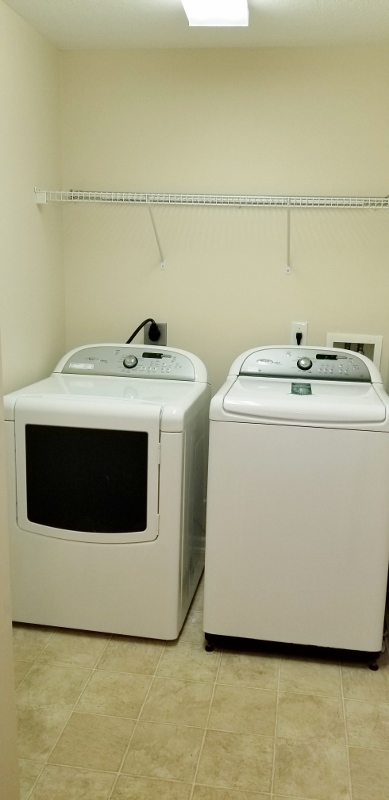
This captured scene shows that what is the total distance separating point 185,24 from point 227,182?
1.93ft

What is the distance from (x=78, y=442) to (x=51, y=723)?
0.84m

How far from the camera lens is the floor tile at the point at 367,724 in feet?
6.09

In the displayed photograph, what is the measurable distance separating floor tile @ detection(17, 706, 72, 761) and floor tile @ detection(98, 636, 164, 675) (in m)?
0.25

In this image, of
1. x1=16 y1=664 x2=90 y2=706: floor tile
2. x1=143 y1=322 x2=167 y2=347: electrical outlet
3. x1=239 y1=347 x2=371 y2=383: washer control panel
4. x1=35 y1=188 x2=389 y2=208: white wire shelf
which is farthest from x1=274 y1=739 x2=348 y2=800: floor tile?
x1=35 y1=188 x2=389 y2=208: white wire shelf

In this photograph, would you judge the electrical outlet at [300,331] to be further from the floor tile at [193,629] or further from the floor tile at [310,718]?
the floor tile at [310,718]

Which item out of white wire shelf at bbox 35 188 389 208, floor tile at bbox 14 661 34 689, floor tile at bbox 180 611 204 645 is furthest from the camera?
white wire shelf at bbox 35 188 389 208

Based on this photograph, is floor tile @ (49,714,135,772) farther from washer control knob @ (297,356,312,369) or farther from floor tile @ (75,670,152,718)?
washer control knob @ (297,356,312,369)

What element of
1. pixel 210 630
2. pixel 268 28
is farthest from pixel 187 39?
pixel 210 630


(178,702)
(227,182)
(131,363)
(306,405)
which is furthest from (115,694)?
(227,182)

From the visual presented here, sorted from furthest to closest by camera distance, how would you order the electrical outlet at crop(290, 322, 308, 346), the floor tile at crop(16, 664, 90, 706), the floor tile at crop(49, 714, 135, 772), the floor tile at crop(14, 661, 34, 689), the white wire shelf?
the electrical outlet at crop(290, 322, 308, 346) → the white wire shelf → the floor tile at crop(14, 661, 34, 689) → the floor tile at crop(16, 664, 90, 706) → the floor tile at crop(49, 714, 135, 772)

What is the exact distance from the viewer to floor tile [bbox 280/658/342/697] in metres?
2.09

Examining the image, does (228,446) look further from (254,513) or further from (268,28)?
(268,28)

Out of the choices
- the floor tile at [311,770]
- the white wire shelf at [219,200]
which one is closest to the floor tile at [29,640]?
the floor tile at [311,770]

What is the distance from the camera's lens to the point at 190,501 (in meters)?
2.39
